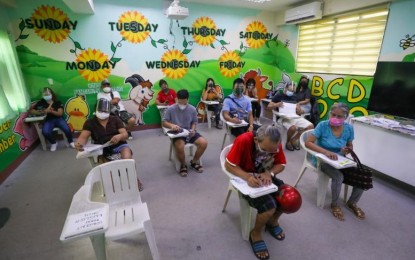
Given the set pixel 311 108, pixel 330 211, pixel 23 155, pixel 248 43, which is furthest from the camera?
pixel 248 43

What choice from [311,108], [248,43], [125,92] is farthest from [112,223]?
[248,43]

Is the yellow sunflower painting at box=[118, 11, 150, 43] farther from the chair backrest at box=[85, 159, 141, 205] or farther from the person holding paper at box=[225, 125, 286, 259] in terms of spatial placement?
the person holding paper at box=[225, 125, 286, 259]

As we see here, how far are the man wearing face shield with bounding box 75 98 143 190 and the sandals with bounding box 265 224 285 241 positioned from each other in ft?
5.48

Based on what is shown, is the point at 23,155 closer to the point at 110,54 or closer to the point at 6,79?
the point at 6,79

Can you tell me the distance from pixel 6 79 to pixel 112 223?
3127mm

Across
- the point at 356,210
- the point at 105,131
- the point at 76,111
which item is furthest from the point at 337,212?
the point at 76,111

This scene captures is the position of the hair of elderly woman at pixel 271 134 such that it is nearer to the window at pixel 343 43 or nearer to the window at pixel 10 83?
the window at pixel 10 83


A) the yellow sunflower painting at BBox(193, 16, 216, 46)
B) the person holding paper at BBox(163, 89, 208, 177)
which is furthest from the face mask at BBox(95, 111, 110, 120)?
the yellow sunflower painting at BBox(193, 16, 216, 46)

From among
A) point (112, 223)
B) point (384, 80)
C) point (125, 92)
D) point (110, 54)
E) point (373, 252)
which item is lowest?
point (373, 252)

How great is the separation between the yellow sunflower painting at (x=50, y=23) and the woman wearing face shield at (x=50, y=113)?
952mm

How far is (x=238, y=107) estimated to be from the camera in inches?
140

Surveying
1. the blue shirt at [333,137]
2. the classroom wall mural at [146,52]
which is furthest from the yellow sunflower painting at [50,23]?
the blue shirt at [333,137]

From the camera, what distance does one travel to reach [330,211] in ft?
7.48

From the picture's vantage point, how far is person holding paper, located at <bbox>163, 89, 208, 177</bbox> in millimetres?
2986
